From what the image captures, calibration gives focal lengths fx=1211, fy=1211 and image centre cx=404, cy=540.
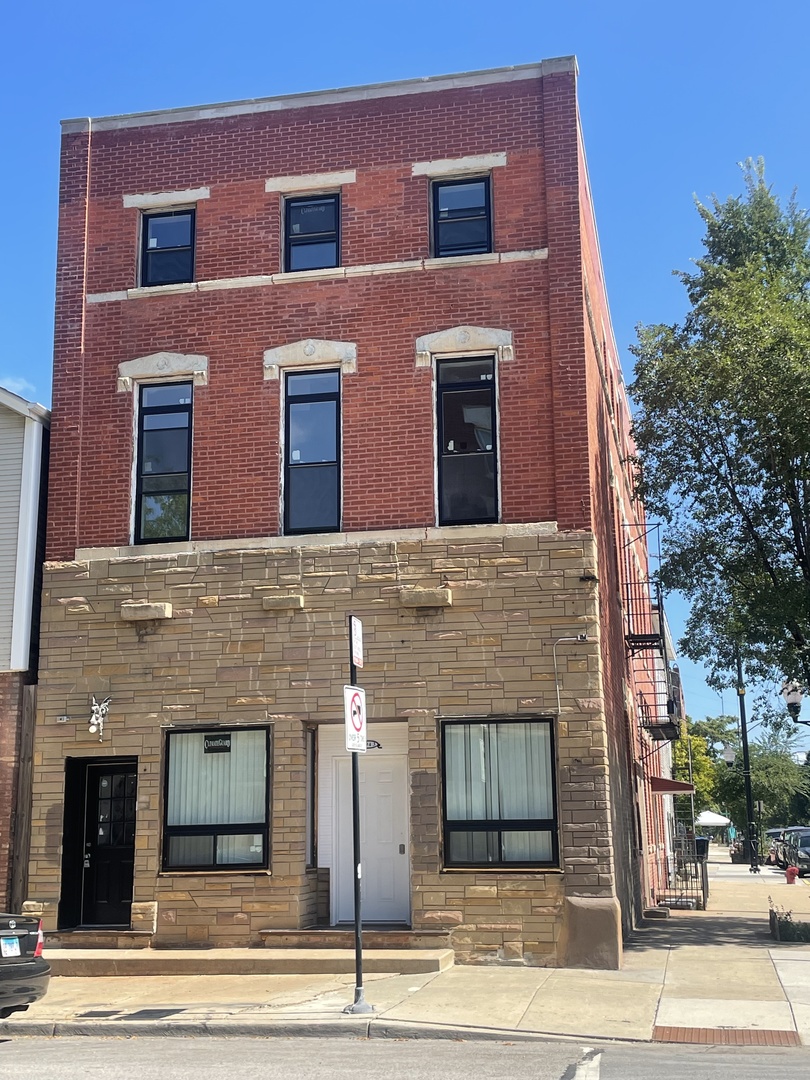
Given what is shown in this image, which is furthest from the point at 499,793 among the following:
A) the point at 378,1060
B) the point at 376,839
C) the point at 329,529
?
the point at 378,1060

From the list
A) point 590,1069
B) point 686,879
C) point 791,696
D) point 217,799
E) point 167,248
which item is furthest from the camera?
point 686,879

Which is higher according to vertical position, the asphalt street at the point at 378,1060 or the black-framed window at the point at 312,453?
the black-framed window at the point at 312,453

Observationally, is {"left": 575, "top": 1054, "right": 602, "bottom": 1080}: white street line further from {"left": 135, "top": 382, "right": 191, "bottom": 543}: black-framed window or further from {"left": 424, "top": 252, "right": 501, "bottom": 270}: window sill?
{"left": 424, "top": 252, "right": 501, "bottom": 270}: window sill

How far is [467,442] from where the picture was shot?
50.5 feet

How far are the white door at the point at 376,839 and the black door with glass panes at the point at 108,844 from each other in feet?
8.81

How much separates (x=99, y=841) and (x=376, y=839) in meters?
3.67

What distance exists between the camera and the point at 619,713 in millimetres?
18703

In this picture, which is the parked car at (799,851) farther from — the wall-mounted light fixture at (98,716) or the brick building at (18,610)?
the brick building at (18,610)

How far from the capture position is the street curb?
10.2 meters

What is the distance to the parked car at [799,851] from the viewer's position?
135 feet

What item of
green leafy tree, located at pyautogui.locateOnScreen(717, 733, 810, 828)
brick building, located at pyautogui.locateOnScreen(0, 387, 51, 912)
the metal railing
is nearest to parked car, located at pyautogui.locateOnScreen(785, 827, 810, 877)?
the metal railing

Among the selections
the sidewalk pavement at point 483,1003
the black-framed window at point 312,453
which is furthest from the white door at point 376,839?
the black-framed window at point 312,453

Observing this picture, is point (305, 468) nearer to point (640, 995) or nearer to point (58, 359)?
point (58, 359)

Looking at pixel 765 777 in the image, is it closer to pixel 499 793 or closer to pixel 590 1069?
pixel 499 793
